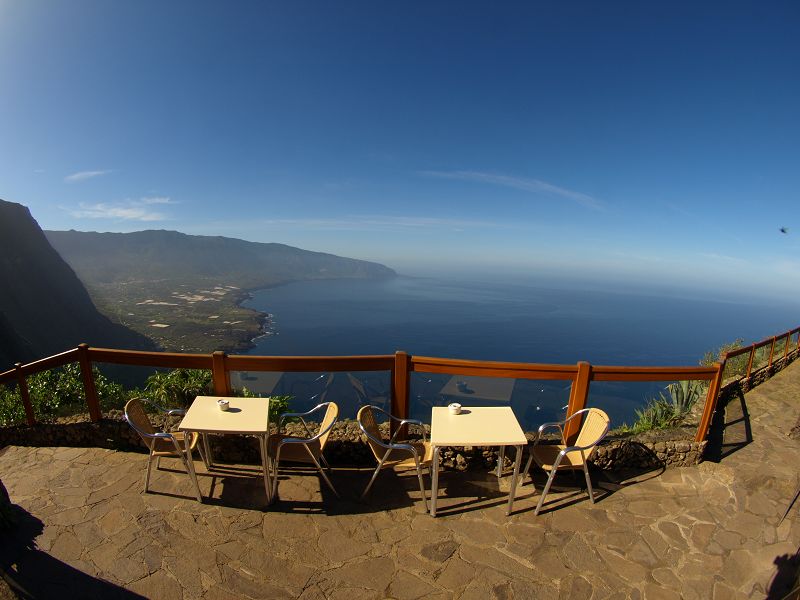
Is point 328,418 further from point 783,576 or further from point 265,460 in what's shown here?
point 783,576

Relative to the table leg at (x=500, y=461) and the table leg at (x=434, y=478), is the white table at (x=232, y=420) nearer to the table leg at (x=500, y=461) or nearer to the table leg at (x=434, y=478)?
the table leg at (x=434, y=478)

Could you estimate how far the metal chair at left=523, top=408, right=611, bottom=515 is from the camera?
345 cm

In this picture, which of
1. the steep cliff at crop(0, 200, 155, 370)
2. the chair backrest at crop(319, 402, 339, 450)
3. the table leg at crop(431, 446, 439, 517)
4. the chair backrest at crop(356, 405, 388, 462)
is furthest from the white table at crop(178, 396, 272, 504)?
the steep cliff at crop(0, 200, 155, 370)

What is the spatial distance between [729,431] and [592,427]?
336 centimetres

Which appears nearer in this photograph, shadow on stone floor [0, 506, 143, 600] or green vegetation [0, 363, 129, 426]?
shadow on stone floor [0, 506, 143, 600]

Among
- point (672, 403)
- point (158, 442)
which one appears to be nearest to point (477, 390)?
point (158, 442)

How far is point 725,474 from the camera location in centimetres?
418

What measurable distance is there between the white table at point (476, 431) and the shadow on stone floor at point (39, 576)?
2.30 metres

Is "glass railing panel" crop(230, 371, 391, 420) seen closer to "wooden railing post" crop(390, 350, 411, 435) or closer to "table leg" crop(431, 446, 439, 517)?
"wooden railing post" crop(390, 350, 411, 435)

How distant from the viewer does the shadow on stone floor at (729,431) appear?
4772 mm

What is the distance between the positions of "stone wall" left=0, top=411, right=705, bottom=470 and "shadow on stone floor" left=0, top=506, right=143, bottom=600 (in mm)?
1408

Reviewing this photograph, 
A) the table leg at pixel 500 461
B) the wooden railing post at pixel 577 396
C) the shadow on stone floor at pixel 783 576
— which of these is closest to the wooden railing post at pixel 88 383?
the table leg at pixel 500 461

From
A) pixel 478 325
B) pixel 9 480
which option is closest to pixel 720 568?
pixel 9 480

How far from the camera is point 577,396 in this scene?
3980 mm
